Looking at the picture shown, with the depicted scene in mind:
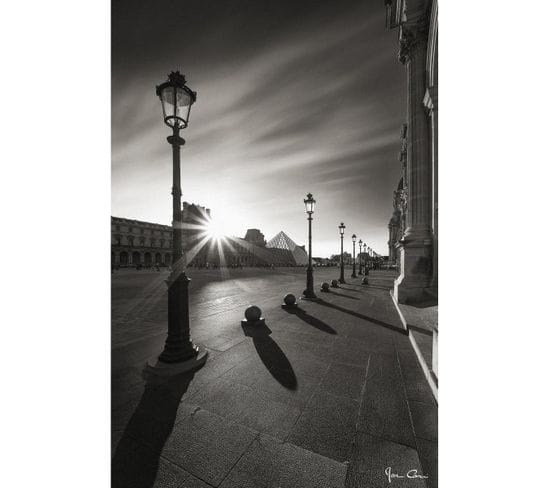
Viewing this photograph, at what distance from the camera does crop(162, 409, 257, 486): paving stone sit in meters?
2.07

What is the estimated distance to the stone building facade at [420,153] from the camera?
858 cm

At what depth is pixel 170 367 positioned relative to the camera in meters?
3.91

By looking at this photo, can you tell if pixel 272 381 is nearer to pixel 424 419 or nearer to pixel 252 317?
pixel 424 419

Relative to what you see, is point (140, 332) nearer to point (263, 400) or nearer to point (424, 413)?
point (263, 400)

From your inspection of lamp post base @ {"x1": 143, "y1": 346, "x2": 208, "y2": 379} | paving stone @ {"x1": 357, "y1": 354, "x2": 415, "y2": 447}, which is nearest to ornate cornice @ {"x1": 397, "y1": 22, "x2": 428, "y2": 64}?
paving stone @ {"x1": 357, "y1": 354, "x2": 415, "y2": 447}

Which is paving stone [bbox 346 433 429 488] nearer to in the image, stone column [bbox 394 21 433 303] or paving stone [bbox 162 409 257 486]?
paving stone [bbox 162 409 257 486]

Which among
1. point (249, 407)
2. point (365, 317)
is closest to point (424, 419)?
point (249, 407)

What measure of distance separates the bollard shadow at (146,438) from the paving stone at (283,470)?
0.77 metres

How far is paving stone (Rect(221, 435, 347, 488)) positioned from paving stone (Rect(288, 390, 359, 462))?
102 mm

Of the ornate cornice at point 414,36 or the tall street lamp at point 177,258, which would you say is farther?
the ornate cornice at point 414,36

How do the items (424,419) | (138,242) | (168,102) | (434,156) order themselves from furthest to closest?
(138,242)
(434,156)
(168,102)
(424,419)

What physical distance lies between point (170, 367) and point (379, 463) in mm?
3295
